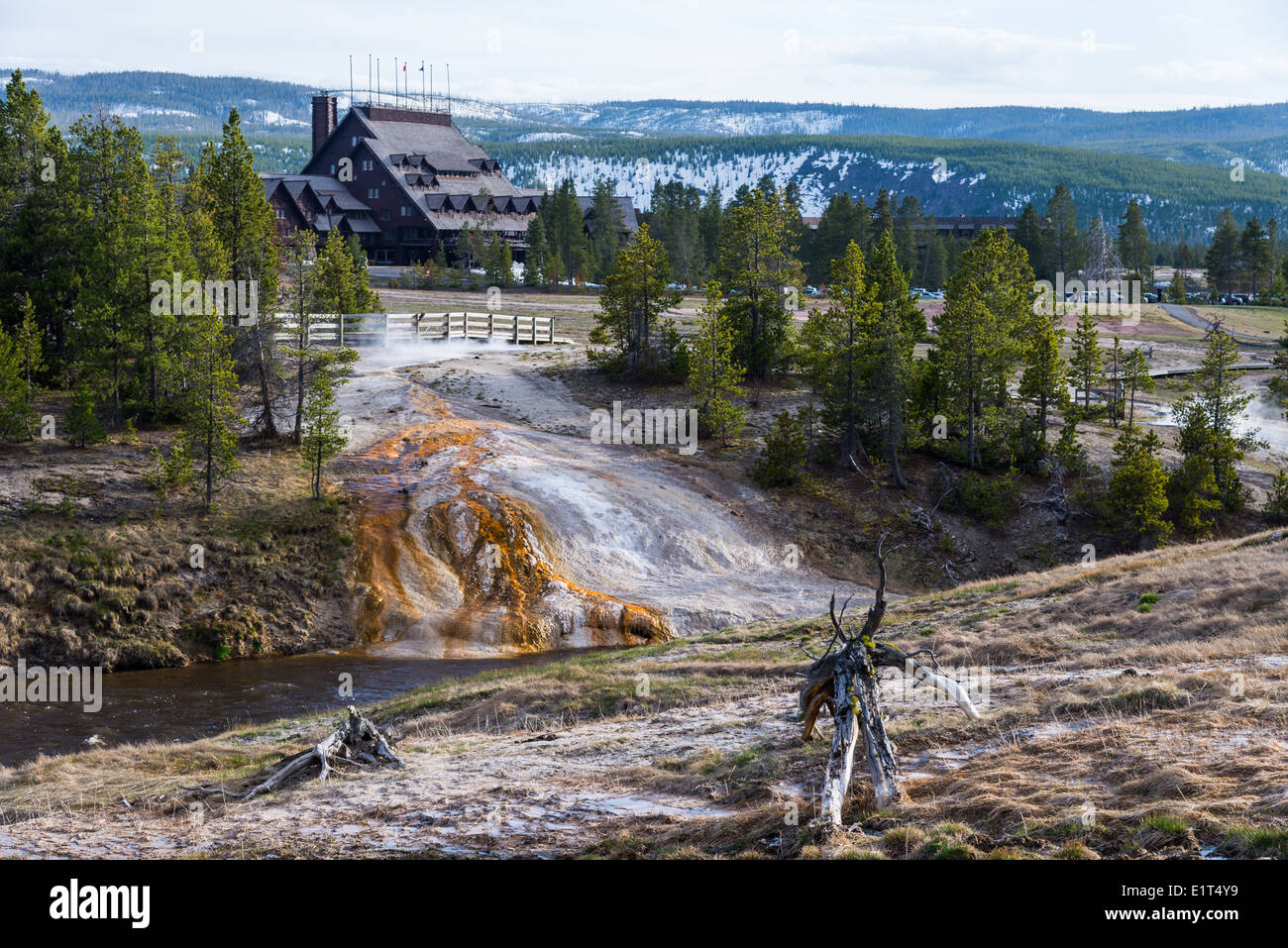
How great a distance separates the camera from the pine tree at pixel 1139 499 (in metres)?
38.3

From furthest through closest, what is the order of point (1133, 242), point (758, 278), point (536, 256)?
point (1133, 242)
point (536, 256)
point (758, 278)

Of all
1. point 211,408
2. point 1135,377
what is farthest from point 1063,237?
point 211,408

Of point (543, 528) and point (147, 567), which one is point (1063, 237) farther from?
point (147, 567)

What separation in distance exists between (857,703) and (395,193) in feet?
339

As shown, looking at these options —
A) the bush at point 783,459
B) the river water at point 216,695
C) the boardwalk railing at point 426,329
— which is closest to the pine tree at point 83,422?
the river water at point 216,695

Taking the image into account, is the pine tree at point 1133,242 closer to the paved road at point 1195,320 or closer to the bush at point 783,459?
the paved road at point 1195,320

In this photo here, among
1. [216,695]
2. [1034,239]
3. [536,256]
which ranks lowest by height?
[216,695]

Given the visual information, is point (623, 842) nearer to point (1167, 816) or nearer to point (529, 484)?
point (1167, 816)

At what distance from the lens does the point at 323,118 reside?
4813 inches

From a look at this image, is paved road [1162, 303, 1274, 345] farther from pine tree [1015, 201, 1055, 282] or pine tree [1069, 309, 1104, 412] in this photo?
pine tree [1069, 309, 1104, 412]

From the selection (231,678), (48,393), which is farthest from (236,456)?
(231,678)

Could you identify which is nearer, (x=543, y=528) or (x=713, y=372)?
(x=543, y=528)

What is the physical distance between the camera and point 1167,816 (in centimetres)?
1130

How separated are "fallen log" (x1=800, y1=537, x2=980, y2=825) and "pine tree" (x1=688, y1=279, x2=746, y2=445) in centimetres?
2953
